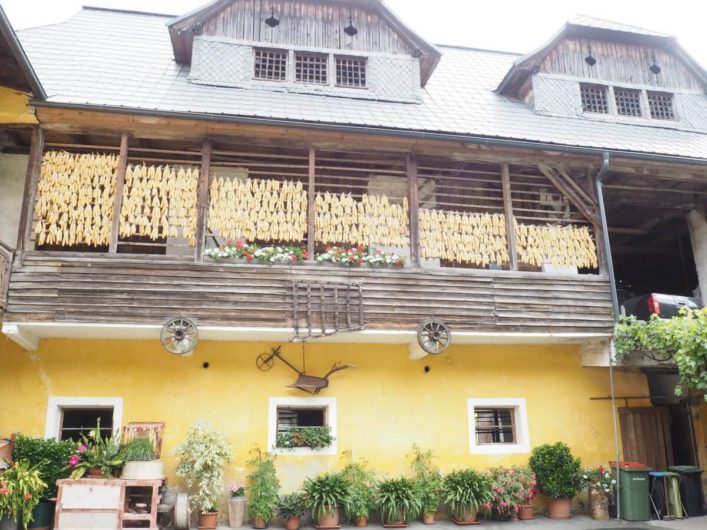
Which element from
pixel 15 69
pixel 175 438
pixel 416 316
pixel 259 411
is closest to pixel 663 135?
pixel 416 316

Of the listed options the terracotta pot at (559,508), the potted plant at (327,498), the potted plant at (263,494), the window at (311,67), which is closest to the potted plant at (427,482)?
the potted plant at (327,498)

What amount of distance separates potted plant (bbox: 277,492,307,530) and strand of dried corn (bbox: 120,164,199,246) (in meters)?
4.25

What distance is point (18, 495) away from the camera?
7883mm

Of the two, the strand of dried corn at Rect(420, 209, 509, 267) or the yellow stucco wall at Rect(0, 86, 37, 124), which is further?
the strand of dried corn at Rect(420, 209, 509, 267)

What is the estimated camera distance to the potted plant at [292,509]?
8.92m

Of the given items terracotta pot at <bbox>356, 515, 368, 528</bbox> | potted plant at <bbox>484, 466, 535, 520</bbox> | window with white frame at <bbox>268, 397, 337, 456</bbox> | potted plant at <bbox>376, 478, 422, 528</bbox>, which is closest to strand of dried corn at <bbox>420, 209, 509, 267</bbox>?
window with white frame at <bbox>268, 397, 337, 456</bbox>

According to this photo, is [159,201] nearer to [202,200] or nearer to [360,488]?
[202,200]

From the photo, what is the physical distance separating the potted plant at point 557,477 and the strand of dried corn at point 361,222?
440 cm

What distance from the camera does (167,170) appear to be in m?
9.60

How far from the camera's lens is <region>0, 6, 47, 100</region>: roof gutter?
7627 mm

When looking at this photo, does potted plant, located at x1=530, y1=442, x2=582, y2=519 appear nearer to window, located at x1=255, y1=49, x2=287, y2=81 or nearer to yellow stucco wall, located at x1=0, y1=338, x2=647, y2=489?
yellow stucco wall, located at x1=0, y1=338, x2=647, y2=489

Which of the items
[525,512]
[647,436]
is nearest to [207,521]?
[525,512]

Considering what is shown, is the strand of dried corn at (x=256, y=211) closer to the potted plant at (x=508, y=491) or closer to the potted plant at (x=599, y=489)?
the potted plant at (x=508, y=491)

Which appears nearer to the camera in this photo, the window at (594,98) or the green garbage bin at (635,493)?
the green garbage bin at (635,493)
